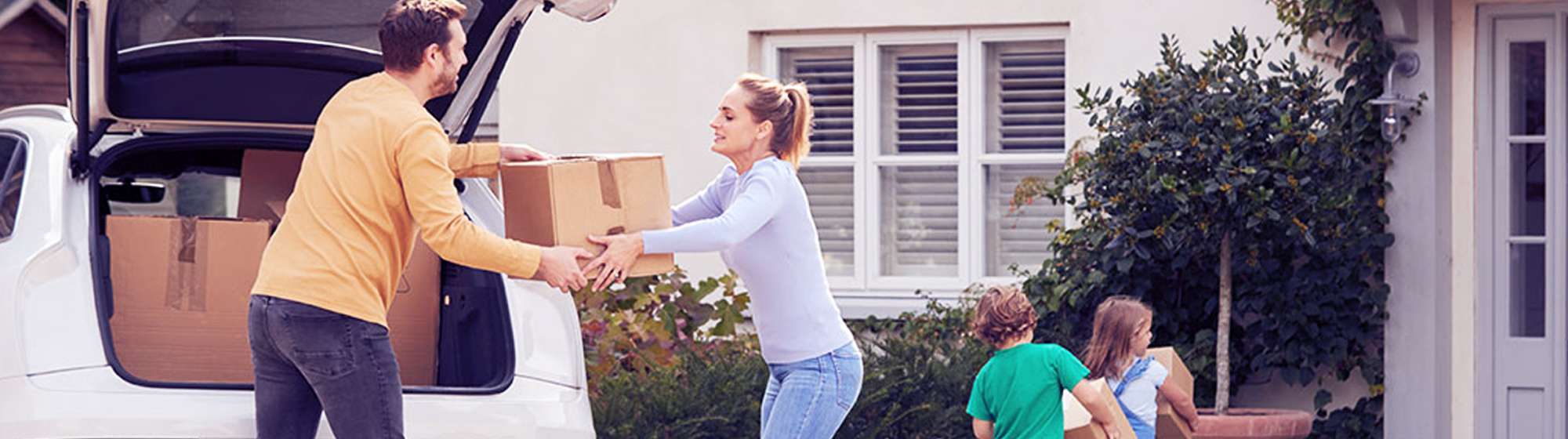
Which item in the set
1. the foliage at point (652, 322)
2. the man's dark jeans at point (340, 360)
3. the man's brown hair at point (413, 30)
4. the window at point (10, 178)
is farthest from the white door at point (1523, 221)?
the window at point (10, 178)

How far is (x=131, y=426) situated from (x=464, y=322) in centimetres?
116

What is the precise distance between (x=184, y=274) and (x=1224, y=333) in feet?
16.3

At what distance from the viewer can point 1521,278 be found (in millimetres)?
8891

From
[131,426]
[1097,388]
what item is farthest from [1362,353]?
[131,426]

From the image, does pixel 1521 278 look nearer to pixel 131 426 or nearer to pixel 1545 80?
pixel 1545 80

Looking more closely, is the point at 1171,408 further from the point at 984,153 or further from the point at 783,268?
the point at 984,153

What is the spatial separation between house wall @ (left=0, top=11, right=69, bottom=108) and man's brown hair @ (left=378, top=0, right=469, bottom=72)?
9492 mm

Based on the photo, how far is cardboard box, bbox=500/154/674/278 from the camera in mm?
4824

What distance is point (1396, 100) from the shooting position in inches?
343

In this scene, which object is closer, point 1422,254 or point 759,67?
point 1422,254

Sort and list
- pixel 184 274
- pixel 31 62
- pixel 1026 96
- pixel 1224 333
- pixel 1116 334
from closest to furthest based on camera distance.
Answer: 1. pixel 184 274
2. pixel 1116 334
3. pixel 1224 333
4. pixel 1026 96
5. pixel 31 62

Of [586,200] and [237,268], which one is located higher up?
[586,200]

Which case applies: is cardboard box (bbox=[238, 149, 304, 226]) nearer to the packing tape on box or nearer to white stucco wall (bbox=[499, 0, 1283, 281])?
the packing tape on box

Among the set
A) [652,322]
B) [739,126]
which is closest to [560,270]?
[739,126]
